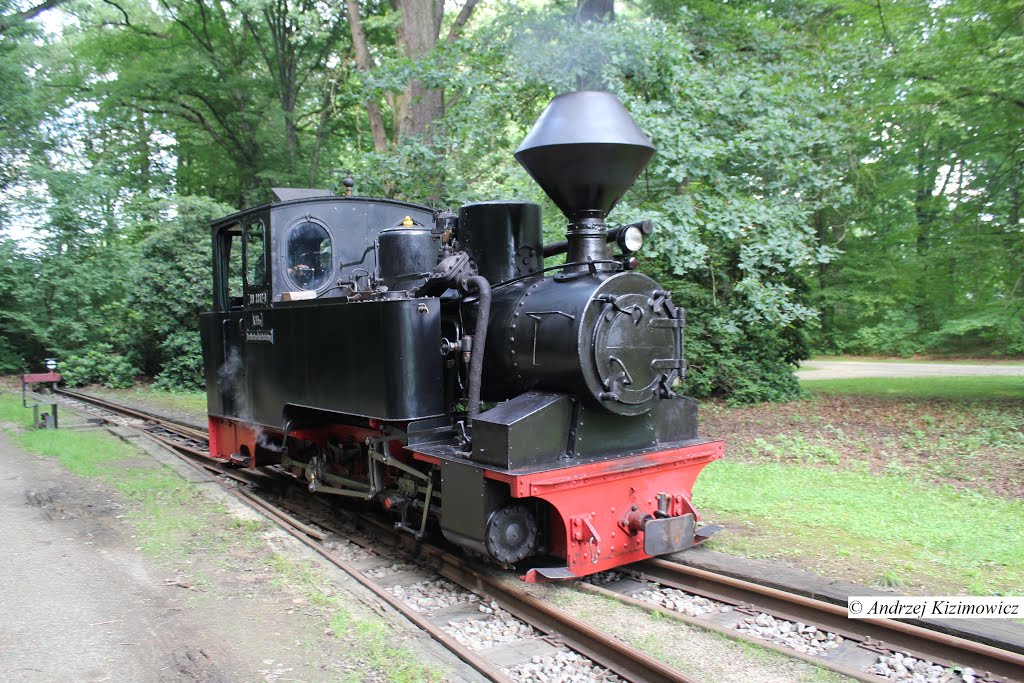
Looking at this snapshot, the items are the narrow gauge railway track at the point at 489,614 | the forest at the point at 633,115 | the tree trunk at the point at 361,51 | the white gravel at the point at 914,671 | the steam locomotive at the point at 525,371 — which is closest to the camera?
the white gravel at the point at 914,671

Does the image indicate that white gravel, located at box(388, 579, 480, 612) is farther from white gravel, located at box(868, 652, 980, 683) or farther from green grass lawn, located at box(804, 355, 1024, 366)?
green grass lawn, located at box(804, 355, 1024, 366)

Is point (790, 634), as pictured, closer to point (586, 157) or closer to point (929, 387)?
point (586, 157)

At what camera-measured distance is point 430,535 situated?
5.63 metres

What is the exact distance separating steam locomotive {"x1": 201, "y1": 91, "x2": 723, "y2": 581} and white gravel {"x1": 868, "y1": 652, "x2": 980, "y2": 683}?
1.41m

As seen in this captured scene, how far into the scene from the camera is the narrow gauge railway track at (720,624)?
3320 millimetres

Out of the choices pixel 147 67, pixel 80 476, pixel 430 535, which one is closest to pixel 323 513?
pixel 430 535

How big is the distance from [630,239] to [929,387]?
1055 cm

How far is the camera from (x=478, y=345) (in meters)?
4.68

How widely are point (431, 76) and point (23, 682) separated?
27.0ft

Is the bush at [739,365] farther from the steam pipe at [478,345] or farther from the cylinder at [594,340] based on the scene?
the steam pipe at [478,345]

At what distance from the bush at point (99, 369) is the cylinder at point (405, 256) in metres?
14.3

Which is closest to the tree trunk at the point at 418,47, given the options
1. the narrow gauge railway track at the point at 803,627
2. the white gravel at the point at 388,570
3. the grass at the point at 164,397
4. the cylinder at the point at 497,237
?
the grass at the point at 164,397

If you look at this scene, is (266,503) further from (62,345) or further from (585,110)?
(62,345)

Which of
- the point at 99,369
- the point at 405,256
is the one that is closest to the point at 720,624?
the point at 405,256
